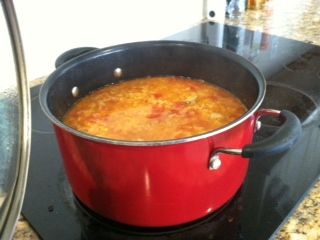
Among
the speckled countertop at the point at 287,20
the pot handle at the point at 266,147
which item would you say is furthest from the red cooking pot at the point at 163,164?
the speckled countertop at the point at 287,20

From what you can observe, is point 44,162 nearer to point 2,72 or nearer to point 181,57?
point 2,72

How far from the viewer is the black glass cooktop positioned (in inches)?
25.0

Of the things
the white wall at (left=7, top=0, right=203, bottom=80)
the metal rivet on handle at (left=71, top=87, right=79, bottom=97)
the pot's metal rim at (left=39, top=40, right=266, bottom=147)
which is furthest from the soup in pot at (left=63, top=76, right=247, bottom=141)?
the white wall at (left=7, top=0, right=203, bottom=80)

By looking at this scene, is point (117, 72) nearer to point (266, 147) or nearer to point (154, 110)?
point (154, 110)

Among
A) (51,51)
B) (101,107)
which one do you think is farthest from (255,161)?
(51,51)

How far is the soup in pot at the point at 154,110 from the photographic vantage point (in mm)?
751

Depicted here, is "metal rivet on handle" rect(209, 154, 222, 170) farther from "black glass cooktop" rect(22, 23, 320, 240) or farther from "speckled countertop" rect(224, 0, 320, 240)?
"speckled countertop" rect(224, 0, 320, 240)

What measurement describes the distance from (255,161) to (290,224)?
18 centimetres

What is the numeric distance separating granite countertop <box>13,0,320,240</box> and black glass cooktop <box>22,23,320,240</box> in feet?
0.05

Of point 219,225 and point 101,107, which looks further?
point 101,107

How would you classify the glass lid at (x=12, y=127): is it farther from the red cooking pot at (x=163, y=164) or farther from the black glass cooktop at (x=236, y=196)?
the black glass cooktop at (x=236, y=196)

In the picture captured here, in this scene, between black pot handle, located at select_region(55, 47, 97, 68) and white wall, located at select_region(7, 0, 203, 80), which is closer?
black pot handle, located at select_region(55, 47, 97, 68)

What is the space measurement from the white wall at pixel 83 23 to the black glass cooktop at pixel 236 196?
0.45 feet

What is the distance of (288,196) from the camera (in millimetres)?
688
